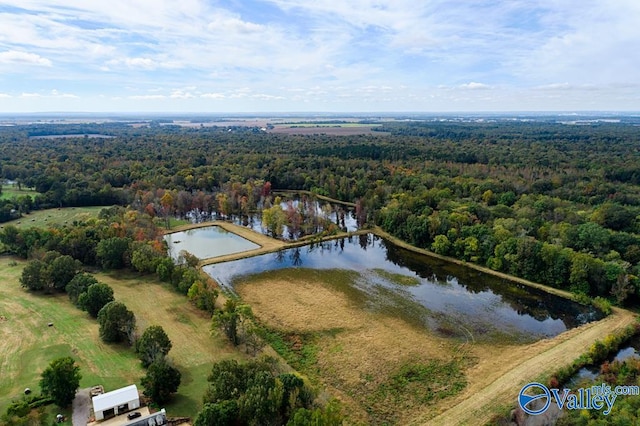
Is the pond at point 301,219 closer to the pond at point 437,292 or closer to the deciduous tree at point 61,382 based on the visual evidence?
the pond at point 437,292

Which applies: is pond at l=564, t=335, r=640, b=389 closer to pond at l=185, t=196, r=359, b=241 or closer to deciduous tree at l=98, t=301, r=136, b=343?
deciduous tree at l=98, t=301, r=136, b=343

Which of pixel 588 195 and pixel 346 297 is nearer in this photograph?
pixel 346 297

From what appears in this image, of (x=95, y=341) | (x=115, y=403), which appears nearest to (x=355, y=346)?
(x=115, y=403)

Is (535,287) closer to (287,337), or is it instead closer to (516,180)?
(287,337)

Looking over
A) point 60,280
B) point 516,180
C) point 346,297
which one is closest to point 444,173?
point 516,180

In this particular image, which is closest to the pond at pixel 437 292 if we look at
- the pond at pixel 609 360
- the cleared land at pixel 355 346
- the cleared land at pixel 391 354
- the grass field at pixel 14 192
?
the cleared land at pixel 391 354

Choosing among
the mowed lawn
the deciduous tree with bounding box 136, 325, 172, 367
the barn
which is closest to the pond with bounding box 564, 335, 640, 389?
the mowed lawn
